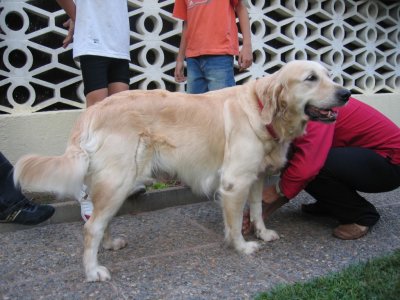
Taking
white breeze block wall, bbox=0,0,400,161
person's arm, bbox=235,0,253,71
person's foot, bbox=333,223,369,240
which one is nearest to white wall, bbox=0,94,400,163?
white breeze block wall, bbox=0,0,400,161

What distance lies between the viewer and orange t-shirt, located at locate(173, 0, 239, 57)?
4.13 metres

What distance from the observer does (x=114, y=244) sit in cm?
332

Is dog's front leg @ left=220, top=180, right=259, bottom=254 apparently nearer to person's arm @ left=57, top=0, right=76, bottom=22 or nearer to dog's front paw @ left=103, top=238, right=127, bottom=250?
dog's front paw @ left=103, top=238, right=127, bottom=250

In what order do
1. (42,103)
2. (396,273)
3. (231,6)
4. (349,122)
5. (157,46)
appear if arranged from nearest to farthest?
(396,273) → (349,122) → (231,6) → (42,103) → (157,46)

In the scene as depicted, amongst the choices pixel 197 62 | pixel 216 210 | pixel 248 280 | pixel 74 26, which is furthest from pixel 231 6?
pixel 248 280

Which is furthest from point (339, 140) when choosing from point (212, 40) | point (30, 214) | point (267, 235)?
point (30, 214)

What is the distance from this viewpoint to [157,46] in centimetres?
498

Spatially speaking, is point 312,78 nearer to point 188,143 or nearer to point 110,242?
point 188,143

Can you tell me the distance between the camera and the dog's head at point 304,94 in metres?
2.95

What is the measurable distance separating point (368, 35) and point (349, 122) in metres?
3.55

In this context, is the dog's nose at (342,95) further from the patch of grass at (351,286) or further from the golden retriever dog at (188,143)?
the patch of grass at (351,286)

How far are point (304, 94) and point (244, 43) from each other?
1414mm

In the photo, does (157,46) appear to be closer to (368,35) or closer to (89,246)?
(89,246)

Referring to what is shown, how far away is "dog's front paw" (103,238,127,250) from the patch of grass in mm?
1170
